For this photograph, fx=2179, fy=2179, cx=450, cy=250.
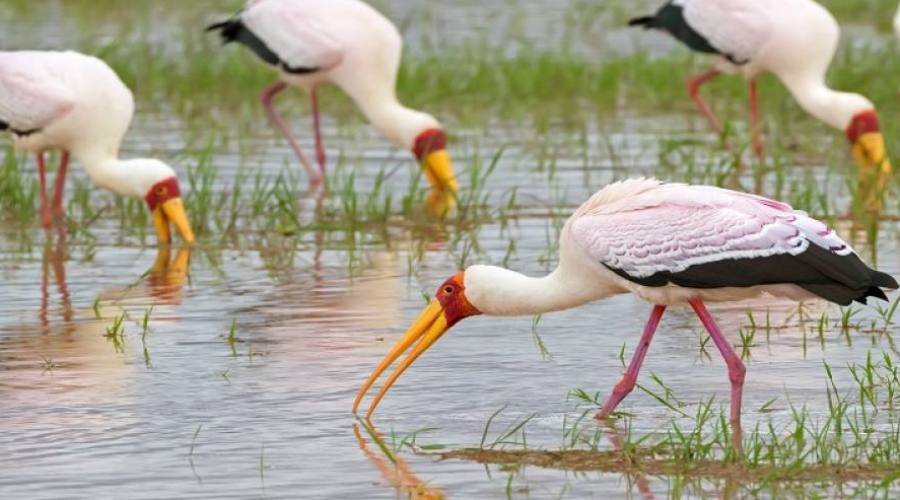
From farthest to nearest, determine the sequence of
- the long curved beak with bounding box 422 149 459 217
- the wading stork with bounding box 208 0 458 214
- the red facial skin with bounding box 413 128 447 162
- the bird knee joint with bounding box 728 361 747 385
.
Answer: the wading stork with bounding box 208 0 458 214 < the red facial skin with bounding box 413 128 447 162 < the long curved beak with bounding box 422 149 459 217 < the bird knee joint with bounding box 728 361 747 385

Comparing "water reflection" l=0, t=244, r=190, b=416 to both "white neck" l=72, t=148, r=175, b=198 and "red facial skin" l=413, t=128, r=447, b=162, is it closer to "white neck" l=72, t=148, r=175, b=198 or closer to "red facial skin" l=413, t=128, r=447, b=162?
"white neck" l=72, t=148, r=175, b=198

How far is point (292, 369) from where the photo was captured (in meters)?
6.89

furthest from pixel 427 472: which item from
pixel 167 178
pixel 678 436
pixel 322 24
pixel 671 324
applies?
pixel 322 24

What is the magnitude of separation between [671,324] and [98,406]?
2.28 metres

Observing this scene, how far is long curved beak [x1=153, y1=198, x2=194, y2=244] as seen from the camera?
31.7 feet

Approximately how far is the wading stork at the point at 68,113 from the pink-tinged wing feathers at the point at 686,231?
439 cm

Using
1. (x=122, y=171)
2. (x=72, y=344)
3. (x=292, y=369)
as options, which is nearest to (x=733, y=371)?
(x=292, y=369)

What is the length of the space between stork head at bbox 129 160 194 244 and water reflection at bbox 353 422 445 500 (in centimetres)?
386

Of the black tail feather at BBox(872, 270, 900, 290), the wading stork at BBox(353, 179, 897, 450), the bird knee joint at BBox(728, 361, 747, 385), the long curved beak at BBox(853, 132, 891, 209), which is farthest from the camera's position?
the long curved beak at BBox(853, 132, 891, 209)

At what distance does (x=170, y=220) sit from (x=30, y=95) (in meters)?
1.11

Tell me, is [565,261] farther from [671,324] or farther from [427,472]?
[671,324]

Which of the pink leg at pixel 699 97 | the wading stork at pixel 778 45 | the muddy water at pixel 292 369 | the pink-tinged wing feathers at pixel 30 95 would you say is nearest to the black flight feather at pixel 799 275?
the muddy water at pixel 292 369

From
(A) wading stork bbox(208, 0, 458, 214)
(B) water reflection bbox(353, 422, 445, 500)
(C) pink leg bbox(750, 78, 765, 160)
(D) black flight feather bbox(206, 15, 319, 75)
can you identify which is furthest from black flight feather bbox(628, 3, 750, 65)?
(B) water reflection bbox(353, 422, 445, 500)

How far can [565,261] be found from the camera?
621 cm
